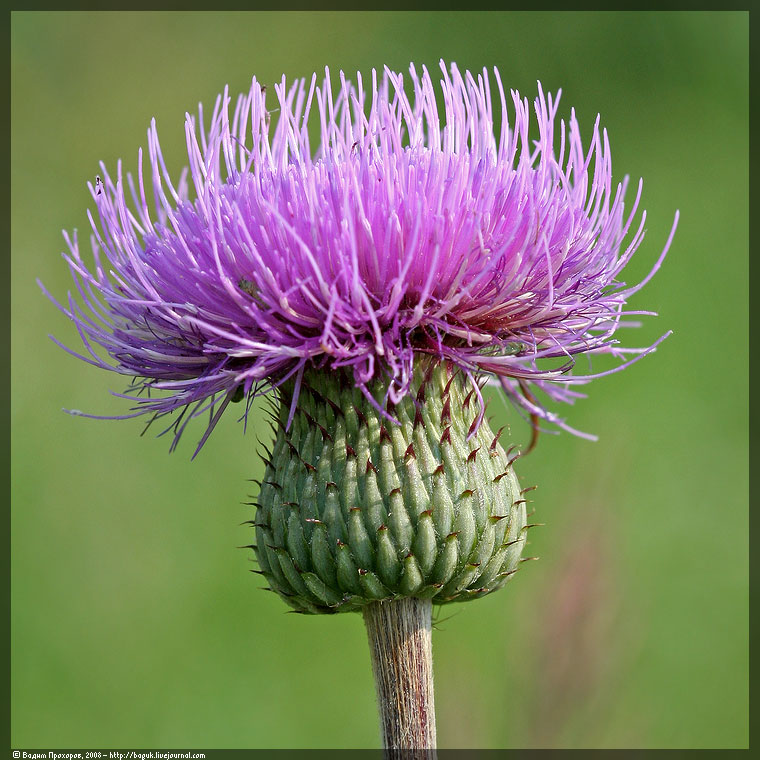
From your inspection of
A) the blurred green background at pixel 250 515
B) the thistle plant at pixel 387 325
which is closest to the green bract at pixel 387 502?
the thistle plant at pixel 387 325

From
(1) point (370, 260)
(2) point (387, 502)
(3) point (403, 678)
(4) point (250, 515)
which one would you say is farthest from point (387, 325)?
(4) point (250, 515)

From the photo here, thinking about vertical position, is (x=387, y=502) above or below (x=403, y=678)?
above

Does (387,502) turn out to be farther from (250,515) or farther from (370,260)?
(250,515)

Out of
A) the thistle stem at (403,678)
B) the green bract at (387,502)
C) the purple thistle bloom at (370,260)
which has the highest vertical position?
the purple thistle bloom at (370,260)

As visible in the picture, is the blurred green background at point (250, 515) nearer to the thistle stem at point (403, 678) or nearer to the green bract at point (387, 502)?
the thistle stem at point (403, 678)

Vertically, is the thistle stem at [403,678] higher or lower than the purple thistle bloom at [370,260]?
lower

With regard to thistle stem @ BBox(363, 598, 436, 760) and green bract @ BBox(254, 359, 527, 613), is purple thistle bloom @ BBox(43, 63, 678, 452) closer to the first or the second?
green bract @ BBox(254, 359, 527, 613)

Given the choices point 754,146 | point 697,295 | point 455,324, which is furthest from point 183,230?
point 754,146
